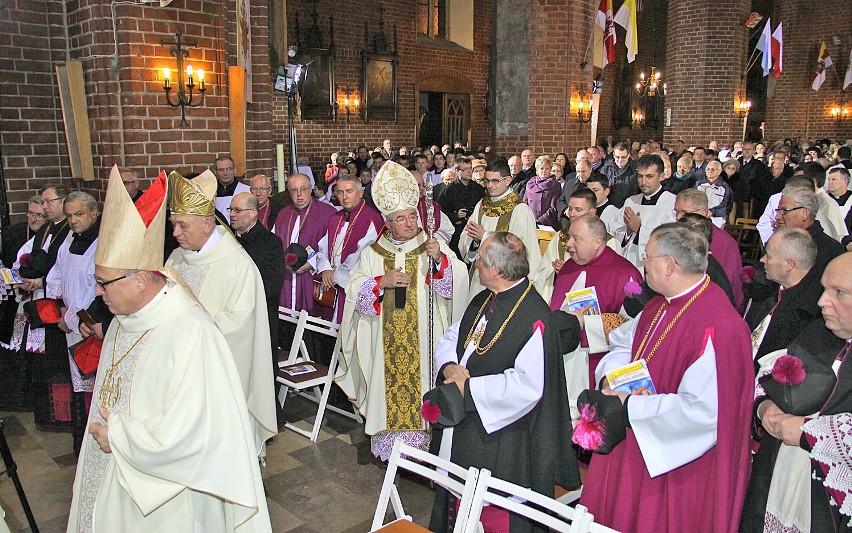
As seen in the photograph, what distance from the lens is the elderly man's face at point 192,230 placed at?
4289mm

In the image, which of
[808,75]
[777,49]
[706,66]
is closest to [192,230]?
[706,66]

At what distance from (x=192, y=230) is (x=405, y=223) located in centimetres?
142

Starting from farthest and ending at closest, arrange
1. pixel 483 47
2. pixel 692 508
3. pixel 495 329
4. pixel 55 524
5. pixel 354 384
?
pixel 483 47
pixel 354 384
pixel 55 524
pixel 495 329
pixel 692 508

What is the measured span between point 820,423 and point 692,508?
28.8 inches

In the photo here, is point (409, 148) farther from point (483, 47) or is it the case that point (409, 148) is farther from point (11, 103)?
point (11, 103)

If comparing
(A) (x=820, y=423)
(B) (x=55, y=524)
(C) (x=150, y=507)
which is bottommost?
(B) (x=55, y=524)

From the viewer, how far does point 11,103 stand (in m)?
6.91

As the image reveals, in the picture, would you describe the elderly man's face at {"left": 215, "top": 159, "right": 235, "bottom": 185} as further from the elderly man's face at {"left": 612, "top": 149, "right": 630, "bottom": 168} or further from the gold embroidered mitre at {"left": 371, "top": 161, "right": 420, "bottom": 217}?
the elderly man's face at {"left": 612, "top": 149, "right": 630, "bottom": 168}

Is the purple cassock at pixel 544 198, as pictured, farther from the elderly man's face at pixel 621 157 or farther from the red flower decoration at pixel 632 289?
the red flower decoration at pixel 632 289

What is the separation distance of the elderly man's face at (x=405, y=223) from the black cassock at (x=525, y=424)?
1.52 m

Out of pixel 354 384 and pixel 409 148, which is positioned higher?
pixel 409 148

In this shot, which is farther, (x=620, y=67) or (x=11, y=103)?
(x=620, y=67)

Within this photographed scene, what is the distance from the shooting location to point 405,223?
16.3 feet

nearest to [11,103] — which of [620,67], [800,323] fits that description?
[800,323]
